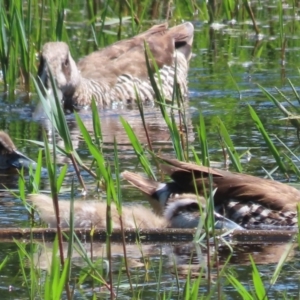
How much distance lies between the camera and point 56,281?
3.79m

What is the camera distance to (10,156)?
7555 mm

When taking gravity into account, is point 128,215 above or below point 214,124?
above

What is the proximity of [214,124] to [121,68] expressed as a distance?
2.21 m

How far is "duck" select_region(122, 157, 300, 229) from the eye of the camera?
594 cm

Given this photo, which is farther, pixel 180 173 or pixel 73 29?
pixel 73 29

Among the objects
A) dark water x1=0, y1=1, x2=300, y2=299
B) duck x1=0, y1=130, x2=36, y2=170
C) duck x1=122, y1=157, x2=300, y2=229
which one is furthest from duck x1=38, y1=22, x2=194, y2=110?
duck x1=122, y1=157, x2=300, y2=229

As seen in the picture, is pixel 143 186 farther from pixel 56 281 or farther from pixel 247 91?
pixel 247 91

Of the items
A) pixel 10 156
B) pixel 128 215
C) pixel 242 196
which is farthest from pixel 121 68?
pixel 128 215

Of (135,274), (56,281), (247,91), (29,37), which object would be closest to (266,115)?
(247,91)

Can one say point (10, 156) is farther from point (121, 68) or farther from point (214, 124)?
point (121, 68)

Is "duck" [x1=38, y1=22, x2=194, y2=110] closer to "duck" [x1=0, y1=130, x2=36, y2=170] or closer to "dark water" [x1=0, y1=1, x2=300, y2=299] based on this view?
"dark water" [x1=0, y1=1, x2=300, y2=299]

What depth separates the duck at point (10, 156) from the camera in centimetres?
743

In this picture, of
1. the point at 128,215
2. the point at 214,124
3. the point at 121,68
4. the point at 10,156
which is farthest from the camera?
the point at 121,68

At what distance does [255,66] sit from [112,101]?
1250mm
